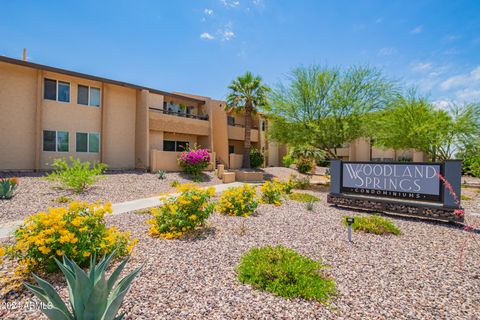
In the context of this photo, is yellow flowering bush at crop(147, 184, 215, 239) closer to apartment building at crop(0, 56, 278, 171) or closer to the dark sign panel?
the dark sign panel

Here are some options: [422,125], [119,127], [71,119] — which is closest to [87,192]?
[71,119]

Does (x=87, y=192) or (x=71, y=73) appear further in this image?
(x=71, y=73)

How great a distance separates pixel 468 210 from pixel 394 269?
9321 millimetres

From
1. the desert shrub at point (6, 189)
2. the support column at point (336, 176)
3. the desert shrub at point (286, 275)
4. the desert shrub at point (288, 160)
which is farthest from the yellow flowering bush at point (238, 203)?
the desert shrub at point (288, 160)

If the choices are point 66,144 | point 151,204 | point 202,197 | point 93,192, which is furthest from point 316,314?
point 66,144

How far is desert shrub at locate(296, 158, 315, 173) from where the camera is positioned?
1077 inches

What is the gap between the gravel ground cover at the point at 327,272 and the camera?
317cm

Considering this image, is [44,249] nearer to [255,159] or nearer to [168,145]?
[168,145]

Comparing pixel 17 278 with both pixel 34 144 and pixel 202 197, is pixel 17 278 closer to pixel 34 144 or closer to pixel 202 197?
pixel 202 197

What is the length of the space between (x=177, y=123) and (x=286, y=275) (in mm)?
18302

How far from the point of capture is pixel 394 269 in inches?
177

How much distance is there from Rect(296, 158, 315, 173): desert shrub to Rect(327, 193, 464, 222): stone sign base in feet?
56.9

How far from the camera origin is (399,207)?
8711 mm

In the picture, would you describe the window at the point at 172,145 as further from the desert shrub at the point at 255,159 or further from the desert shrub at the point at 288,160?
the desert shrub at the point at 288,160
